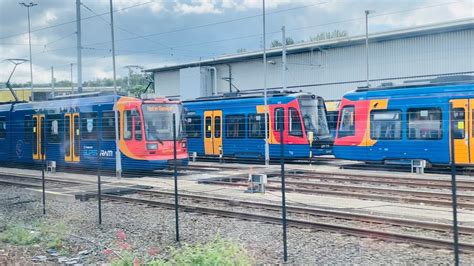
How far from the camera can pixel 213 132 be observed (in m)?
26.0

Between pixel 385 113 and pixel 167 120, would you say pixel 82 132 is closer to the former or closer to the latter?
pixel 167 120

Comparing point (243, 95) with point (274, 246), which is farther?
point (243, 95)

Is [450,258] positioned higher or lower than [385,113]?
lower

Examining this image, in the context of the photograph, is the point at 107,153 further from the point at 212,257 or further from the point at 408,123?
the point at 212,257

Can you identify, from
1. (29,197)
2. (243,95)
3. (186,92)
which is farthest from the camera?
(186,92)

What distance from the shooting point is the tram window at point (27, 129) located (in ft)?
78.6

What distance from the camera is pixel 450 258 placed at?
7.49m

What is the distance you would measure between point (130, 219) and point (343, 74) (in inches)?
1329

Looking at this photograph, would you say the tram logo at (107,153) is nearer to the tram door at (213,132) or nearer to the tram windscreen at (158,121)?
the tram windscreen at (158,121)

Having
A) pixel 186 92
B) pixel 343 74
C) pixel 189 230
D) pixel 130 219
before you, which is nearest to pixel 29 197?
pixel 130 219

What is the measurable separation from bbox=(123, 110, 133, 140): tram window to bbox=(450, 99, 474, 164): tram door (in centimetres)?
1118

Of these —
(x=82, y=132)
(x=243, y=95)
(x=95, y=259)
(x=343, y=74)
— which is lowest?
(x=95, y=259)

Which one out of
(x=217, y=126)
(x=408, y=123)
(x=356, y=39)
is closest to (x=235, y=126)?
(x=217, y=126)

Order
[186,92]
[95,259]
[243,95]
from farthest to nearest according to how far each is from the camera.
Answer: [186,92]
[243,95]
[95,259]
